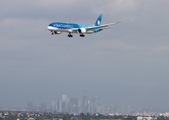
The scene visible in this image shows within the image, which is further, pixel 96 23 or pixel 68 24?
pixel 96 23

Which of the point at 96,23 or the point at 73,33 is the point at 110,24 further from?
the point at 96,23

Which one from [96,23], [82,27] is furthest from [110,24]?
[96,23]

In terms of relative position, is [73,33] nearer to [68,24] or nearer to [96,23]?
[68,24]

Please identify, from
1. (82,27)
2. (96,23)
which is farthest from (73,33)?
(96,23)

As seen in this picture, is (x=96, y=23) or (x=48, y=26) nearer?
(x=48, y=26)

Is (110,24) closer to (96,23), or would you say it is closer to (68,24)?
(68,24)

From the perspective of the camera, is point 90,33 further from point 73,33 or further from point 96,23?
point 96,23
